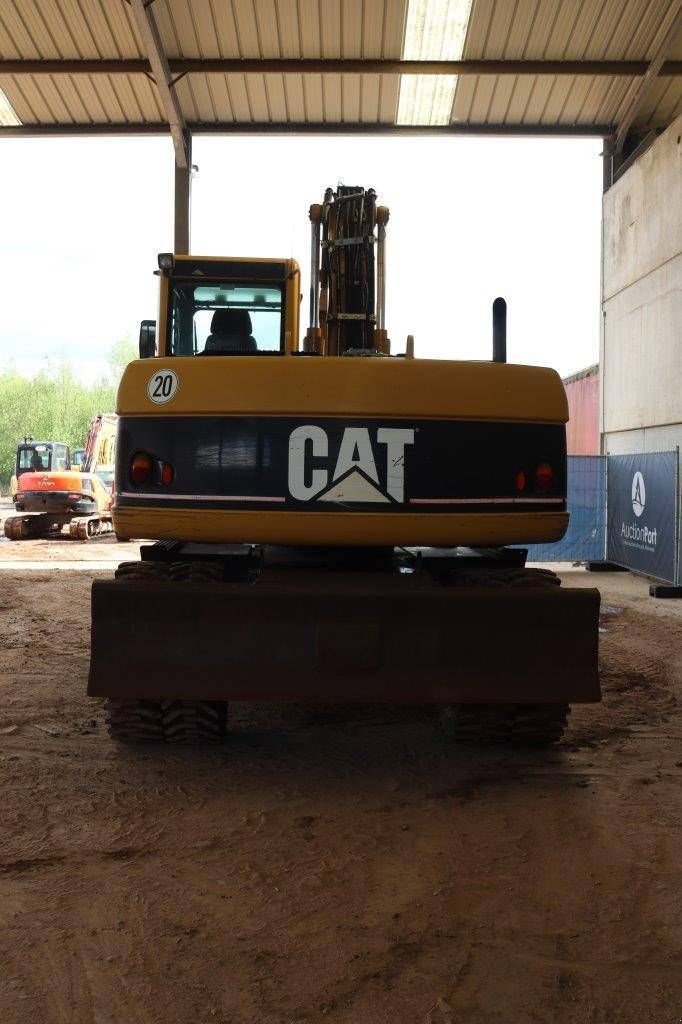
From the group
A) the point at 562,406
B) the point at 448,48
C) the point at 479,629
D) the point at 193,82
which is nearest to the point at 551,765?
the point at 479,629

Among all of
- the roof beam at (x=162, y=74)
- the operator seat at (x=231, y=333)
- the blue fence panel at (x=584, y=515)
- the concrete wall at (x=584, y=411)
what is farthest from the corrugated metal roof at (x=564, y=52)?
the operator seat at (x=231, y=333)

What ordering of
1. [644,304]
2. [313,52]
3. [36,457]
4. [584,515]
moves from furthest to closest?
[36,457], [584,515], [644,304], [313,52]

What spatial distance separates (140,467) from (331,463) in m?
0.99

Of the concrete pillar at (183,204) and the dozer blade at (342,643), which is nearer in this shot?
the dozer blade at (342,643)

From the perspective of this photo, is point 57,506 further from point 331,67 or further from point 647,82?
point 647,82

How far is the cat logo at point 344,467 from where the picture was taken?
435 cm

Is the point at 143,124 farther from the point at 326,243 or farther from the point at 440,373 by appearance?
the point at 440,373

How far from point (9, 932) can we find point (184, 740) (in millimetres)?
1954

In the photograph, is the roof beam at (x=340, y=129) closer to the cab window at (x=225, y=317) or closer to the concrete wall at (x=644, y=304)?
the concrete wall at (x=644, y=304)

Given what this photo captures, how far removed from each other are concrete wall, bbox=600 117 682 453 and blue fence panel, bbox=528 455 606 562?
80 cm

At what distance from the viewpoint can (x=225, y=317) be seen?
6777mm

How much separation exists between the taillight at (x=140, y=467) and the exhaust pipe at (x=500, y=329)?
84.5 inches

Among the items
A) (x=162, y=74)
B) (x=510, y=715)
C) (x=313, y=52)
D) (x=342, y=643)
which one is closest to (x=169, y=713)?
(x=342, y=643)

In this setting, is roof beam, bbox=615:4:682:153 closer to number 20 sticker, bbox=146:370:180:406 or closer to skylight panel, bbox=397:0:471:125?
skylight panel, bbox=397:0:471:125
